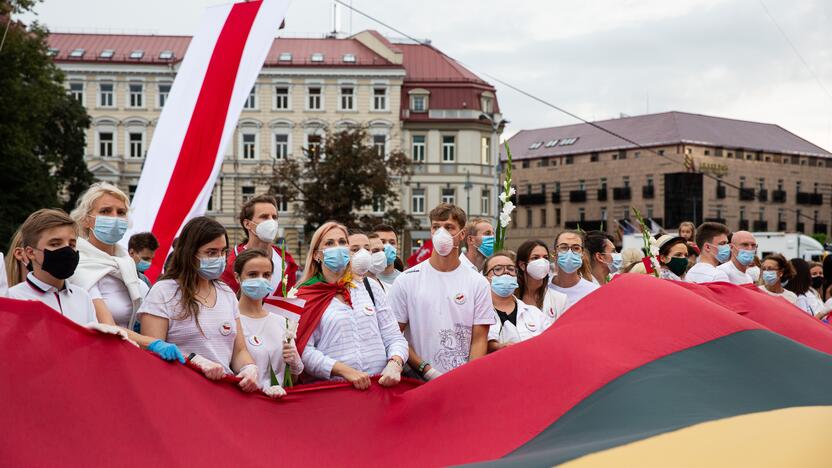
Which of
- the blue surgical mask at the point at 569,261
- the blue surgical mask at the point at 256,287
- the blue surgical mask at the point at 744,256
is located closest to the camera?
the blue surgical mask at the point at 256,287

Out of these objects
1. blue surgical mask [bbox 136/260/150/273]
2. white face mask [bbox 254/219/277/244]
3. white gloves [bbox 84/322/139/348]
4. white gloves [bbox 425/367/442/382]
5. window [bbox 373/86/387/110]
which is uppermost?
window [bbox 373/86/387/110]

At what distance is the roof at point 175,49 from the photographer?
216ft

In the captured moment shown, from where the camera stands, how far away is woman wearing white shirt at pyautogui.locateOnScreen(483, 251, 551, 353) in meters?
7.03

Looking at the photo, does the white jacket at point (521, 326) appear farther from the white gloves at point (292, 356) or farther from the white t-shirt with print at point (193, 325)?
the white t-shirt with print at point (193, 325)

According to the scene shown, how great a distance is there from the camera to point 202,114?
37.4 ft

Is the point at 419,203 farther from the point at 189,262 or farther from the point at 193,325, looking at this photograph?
the point at 193,325

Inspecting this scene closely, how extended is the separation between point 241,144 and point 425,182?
12.2 m

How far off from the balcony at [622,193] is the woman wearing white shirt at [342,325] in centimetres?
7869

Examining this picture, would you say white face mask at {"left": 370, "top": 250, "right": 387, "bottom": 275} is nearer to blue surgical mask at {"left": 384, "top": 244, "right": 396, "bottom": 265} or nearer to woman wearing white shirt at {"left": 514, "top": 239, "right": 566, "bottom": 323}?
blue surgical mask at {"left": 384, "top": 244, "right": 396, "bottom": 265}

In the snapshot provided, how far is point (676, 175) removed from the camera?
77188mm

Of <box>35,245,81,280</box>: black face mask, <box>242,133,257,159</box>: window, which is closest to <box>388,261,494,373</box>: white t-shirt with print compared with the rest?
<box>35,245,81,280</box>: black face mask

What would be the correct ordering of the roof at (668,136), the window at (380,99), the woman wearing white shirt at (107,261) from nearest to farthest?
the woman wearing white shirt at (107,261) → the window at (380,99) → the roof at (668,136)

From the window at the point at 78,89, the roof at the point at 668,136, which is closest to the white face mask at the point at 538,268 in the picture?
the window at the point at 78,89

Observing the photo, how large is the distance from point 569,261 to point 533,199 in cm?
8357
